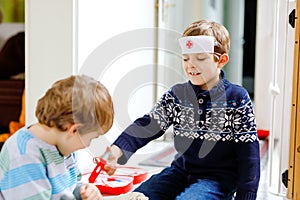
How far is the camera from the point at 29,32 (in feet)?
6.20

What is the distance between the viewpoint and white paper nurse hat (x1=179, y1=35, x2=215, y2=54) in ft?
4.17

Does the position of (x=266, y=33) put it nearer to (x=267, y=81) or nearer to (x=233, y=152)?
(x=267, y=81)

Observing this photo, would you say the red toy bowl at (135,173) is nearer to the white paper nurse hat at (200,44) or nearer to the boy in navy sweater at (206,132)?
the boy in navy sweater at (206,132)

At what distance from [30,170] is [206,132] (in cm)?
55

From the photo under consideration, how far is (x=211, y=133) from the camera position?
131 centimetres

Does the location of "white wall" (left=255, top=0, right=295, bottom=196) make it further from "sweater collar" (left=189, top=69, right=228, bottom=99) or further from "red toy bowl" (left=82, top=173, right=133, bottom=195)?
"red toy bowl" (left=82, top=173, right=133, bottom=195)

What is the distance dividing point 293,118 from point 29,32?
108 cm

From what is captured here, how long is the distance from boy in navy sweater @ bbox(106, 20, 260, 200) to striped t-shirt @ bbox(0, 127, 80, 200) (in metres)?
0.28

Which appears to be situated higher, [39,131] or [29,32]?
[29,32]

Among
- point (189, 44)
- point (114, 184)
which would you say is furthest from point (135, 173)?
point (189, 44)

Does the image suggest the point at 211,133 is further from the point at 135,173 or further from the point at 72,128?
the point at 135,173

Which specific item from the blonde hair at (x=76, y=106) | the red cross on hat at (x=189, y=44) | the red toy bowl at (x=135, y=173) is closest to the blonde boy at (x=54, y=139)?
the blonde hair at (x=76, y=106)

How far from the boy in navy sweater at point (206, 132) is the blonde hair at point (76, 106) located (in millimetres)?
301

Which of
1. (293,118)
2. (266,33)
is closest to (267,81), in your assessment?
(266,33)
